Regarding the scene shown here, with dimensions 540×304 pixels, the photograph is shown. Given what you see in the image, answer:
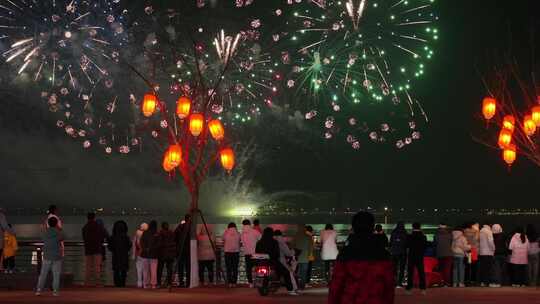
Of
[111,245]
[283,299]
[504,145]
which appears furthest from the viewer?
[504,145]

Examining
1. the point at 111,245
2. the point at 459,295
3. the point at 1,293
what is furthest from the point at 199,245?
the point at 459,295

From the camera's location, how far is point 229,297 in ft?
51.6

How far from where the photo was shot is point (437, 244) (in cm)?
1939

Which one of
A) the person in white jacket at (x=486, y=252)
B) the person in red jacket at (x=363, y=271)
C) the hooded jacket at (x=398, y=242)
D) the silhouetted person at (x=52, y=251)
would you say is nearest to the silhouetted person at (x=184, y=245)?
the silhouetted person at (x=52, y=251)

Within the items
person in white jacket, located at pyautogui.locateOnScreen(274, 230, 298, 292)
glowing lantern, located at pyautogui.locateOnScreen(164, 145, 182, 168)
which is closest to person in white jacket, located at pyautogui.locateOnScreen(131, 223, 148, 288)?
glowing lantern, located at pyautogui.locateOnScreen(164, 145, 182, 168)

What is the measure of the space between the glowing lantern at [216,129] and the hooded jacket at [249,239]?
8.03 ft

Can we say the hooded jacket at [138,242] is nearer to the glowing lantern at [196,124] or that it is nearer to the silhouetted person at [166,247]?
the silhouetted person at [166,247]

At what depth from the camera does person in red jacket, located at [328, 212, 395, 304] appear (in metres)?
6.58

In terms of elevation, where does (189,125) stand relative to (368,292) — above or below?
above

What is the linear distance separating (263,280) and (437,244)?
518cm

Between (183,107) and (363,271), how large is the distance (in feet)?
44.7

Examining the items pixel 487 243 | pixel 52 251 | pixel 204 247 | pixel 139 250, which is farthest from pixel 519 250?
pixel 52 251

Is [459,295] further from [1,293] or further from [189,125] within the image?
[1,293]

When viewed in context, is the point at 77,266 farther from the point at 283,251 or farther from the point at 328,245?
the point at 283,251
